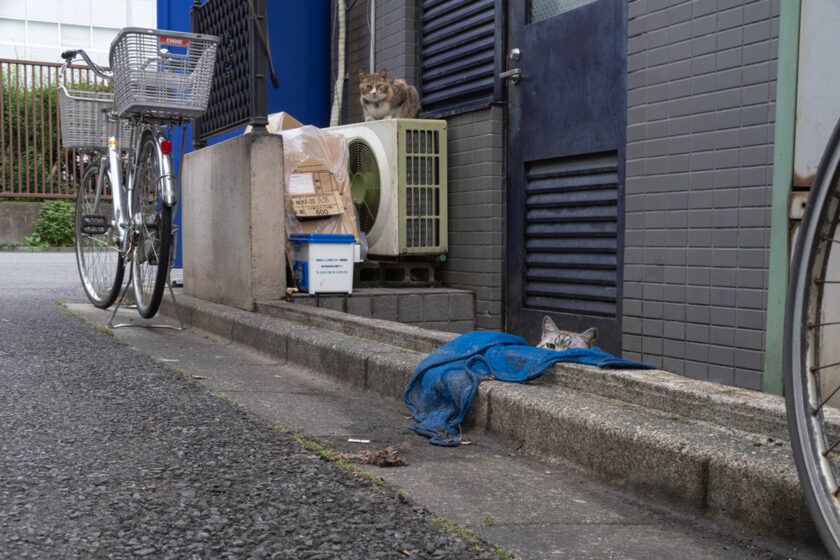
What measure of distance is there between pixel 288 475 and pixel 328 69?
19.9ft

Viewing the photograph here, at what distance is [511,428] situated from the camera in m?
2.85

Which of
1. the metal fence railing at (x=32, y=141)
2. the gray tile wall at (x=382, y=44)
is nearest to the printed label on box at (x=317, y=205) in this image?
the gray tile wall at (x=382, y=44)

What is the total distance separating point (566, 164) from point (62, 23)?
1006 inches

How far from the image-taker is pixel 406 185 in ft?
19.5

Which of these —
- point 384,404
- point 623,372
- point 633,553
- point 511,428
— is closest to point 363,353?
point 384,404

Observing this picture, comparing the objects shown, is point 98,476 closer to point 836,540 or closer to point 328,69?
point 836,540

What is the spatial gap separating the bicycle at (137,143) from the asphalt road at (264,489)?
1707mm

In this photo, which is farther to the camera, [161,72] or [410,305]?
[410,305]

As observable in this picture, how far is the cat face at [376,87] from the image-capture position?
616cm

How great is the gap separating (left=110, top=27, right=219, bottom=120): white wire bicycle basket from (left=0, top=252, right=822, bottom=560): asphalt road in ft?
6.63

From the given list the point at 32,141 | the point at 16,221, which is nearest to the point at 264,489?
the point at 32,141

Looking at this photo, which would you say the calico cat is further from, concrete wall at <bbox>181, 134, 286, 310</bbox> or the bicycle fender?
the bicycle fender

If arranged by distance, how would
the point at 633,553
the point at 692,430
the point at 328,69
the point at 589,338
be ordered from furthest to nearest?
the point at 328,69 < the point at 589,338 < the point at 692,430 < the point at 633,553

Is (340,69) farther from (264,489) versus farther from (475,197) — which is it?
(264,489)
